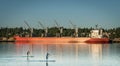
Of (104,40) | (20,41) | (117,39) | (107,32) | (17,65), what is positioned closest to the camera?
(17,65)

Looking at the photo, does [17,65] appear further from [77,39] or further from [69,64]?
[77,39]

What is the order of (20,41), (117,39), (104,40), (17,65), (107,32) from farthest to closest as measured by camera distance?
Answer: (107,32), (117,39), (20,41), (104,40), (17,65)

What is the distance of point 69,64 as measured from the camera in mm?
42062

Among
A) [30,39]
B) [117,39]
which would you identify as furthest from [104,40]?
[117,39]

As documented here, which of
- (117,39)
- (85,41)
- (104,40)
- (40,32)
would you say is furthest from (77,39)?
(40,32)

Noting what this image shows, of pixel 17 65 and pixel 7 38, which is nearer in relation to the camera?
pixel 17 65

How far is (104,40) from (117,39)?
141ft

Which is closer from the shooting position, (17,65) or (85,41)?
(17,65)

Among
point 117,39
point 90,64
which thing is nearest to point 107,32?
point 117,39

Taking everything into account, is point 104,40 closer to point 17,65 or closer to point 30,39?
point 30,39

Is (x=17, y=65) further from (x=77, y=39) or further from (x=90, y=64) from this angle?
(x=77, y=39)

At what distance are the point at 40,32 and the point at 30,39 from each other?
4499 centimetres

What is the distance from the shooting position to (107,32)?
197 metres

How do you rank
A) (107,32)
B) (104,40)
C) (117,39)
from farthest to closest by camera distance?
(107,32)
(117,39)
(104,40)
